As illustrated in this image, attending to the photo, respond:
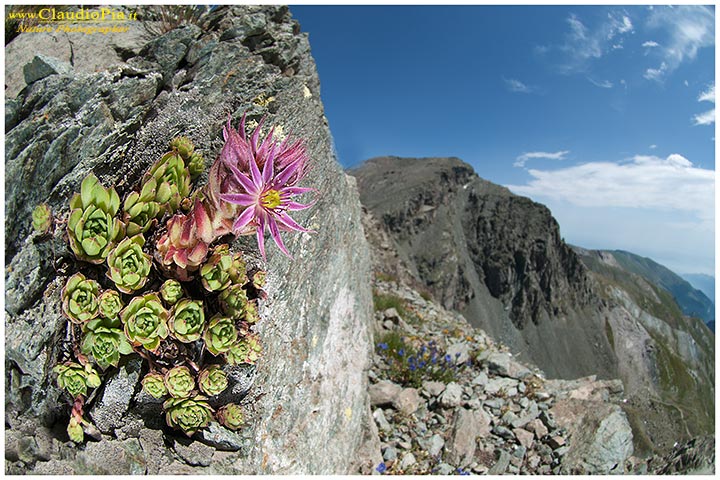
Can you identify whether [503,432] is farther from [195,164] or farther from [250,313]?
[195,164]

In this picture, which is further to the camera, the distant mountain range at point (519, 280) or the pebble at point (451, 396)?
the distant mountain range at point (519, 280)

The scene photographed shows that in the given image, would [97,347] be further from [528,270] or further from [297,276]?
[528,270]

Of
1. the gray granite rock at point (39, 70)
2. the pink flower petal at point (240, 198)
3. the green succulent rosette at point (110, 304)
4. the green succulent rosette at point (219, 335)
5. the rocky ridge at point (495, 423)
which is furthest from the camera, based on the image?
the rocky ridge at point (495, 423)

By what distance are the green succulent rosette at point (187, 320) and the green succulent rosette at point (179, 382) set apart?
0.21m

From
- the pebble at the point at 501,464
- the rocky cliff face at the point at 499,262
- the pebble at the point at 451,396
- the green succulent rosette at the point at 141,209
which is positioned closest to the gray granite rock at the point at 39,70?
the green succulent rosette at the point at 141,209

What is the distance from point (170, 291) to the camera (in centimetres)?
262

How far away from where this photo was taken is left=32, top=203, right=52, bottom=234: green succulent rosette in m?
2.60

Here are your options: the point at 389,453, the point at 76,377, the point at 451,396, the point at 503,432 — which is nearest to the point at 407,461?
the point at 389,453

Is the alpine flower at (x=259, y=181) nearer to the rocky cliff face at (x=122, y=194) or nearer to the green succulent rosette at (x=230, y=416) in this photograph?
the rocky cliff face at (x=122, y=194)

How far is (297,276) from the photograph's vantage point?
3891 mm

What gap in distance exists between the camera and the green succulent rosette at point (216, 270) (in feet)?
8.75

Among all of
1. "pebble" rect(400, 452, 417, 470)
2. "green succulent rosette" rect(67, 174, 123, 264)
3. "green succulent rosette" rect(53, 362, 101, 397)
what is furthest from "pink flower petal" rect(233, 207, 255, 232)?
"pebble" rect(400, 452, 417, 470)

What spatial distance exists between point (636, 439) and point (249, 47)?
7651 mm

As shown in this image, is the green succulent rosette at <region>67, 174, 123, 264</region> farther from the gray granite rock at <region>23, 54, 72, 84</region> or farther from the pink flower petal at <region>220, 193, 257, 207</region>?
the gray granite rock at <region>23, 54, 72, 84</region>
